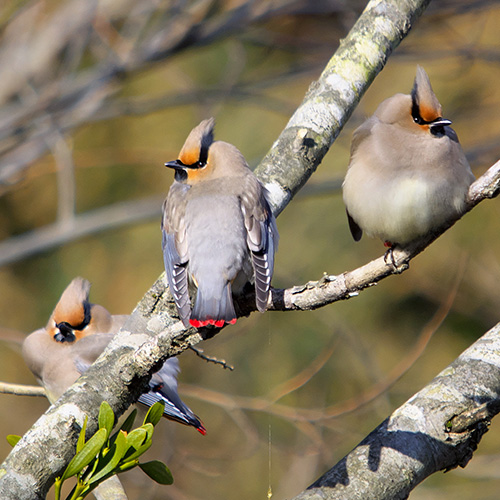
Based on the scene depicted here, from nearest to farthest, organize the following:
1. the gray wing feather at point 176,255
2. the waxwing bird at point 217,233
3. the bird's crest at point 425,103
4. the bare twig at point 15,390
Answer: the gray wing feather at point 176,255
the waxwing bird at point 217,233
the bare twig at point 15,390
the bird's crest at point 425,103

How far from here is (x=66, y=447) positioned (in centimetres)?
194

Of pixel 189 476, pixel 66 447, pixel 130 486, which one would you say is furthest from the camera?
pixel 189 476

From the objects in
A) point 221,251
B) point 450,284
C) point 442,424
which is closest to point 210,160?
point 221,251

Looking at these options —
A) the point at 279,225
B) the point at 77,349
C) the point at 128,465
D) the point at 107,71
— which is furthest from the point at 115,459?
the point at 279,225

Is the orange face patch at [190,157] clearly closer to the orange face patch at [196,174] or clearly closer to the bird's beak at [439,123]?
the orange face patch at [196,174]

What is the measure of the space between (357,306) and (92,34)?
2.87 metres

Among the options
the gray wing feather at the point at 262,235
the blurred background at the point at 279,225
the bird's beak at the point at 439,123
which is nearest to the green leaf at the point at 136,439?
the gray wing feather at the point at 262,235

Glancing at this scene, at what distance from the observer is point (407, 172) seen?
8.55 feet

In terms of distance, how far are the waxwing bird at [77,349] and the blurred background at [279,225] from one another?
3.24 ft

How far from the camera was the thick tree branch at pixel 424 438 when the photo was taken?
6.97ft

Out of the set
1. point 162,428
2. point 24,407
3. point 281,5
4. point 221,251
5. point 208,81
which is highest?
point 208,81

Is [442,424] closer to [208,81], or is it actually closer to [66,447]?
[66,447]

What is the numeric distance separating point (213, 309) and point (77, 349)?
1725mm

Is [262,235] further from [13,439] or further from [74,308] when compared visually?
[74,308]
